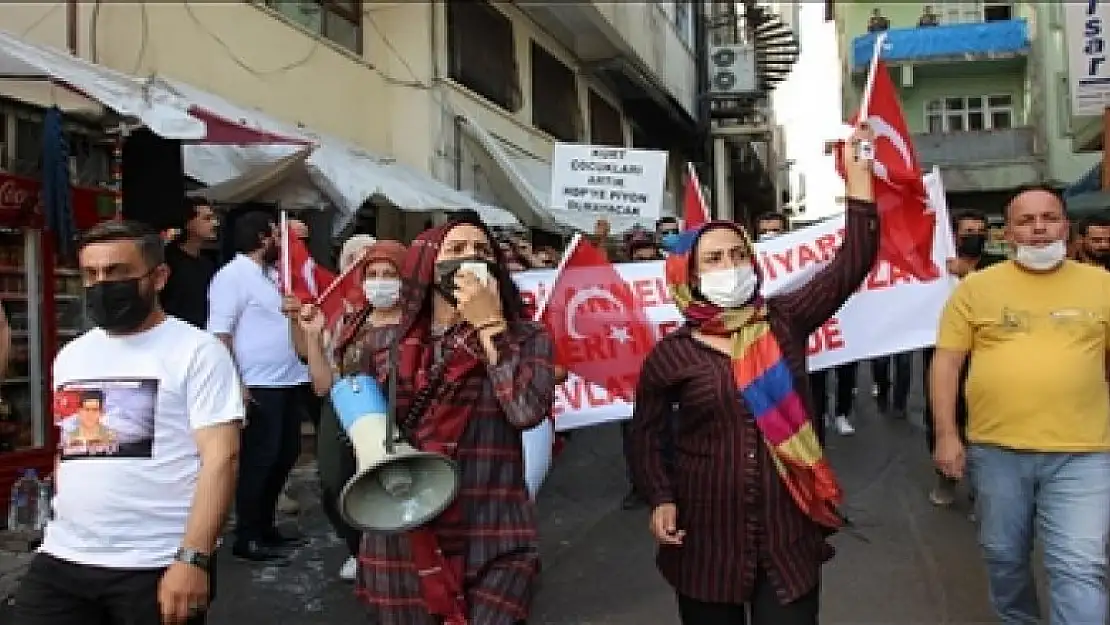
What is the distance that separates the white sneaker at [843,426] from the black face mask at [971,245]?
3168mm

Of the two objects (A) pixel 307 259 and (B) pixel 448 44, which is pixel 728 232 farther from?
(B) pixel 448 44

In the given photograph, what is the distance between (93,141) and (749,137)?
21736 mm

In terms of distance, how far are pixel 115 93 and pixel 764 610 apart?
4.96 meters

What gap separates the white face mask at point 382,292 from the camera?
14.1 feet

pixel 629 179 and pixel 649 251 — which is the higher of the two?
pixel 629 179

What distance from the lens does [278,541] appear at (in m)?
6.02

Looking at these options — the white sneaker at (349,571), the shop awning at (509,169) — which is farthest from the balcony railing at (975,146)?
the white sneaker at (349,571)

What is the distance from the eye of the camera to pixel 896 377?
1041 cm

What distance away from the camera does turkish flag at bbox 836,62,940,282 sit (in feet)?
13.9

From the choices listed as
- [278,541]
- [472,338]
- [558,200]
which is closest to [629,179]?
[558,200]

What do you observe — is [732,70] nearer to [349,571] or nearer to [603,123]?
[603,123]

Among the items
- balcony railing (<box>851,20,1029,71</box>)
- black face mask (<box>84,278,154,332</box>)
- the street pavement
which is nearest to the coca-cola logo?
the street pavement

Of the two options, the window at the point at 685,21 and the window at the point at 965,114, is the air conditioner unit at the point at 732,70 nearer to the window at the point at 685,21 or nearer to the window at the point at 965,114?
the window at the point at 685,21

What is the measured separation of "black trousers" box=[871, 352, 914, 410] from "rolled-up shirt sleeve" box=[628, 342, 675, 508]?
285 inches
